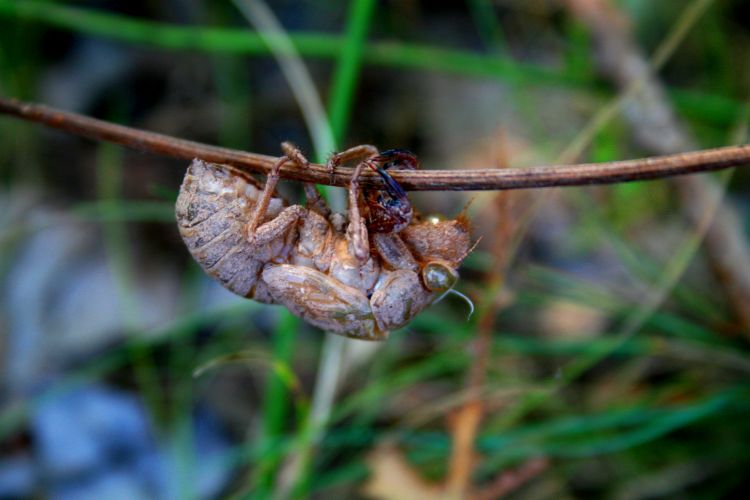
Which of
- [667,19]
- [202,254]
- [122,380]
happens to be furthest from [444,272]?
[667,19]

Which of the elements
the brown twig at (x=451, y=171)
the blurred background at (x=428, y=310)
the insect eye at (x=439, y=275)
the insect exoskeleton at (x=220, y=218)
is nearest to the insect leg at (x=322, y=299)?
the insect exoskeleton at (x=220, y=218)

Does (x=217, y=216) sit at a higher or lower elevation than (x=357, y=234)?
higher

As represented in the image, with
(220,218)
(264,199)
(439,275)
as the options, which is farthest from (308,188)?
(439,275)

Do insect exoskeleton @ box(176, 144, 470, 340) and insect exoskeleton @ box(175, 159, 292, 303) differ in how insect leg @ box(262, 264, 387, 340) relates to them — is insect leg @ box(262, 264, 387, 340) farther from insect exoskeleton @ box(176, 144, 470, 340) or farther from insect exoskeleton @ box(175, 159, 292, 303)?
insect exoskeleton @ box(175, 159, 292, 303)

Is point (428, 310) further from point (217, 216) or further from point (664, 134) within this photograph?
point (217, 216)

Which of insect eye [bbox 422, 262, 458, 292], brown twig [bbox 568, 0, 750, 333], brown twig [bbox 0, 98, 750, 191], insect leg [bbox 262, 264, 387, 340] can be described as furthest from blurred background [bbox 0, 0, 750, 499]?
brown twig [bbox 0, 98, 750, 191]

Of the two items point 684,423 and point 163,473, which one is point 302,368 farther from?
point 684,423

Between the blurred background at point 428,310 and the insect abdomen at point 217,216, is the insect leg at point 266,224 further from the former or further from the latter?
Answer: the blurred background at point 428,310
